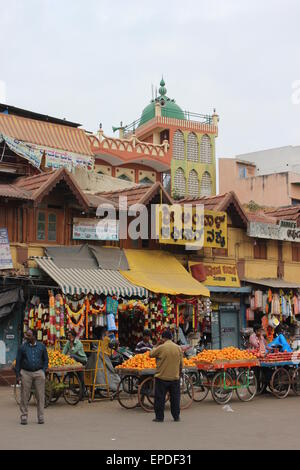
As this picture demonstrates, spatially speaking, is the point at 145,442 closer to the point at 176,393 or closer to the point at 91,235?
the point at 176,393

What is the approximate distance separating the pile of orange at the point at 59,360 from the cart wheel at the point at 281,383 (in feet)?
16.7

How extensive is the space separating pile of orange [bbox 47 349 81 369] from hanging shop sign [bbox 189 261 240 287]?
32.7 feet

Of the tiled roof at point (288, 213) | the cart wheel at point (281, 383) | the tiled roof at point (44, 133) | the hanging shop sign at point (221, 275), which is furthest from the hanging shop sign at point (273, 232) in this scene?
the cart wheel at point (281, 383)

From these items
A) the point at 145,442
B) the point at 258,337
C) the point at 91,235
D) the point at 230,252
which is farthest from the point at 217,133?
the point at 145,442

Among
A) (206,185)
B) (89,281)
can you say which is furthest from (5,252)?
→ (206,185)

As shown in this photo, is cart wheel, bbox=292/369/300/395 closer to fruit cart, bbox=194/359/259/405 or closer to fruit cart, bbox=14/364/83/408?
fruit cart, bbox=194/359/259/405

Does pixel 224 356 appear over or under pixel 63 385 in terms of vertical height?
over

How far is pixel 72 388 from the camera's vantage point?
14.7 metres

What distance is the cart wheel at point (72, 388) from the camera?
14.6m

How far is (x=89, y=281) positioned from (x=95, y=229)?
8.14 feet

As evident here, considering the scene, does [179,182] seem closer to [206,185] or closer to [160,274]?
[206,185]

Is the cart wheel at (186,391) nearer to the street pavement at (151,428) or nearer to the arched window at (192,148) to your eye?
the street pavement at (151,428)

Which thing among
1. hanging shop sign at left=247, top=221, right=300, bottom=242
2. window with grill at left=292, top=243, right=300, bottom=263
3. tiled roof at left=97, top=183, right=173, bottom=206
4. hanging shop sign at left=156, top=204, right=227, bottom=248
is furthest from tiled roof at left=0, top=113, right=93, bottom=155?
window with grill at left=292, top=243, right=300, bottom=263

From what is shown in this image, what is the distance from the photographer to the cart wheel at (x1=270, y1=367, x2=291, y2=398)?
16.0 m
